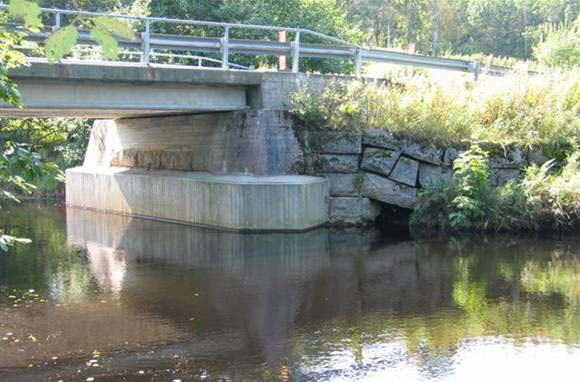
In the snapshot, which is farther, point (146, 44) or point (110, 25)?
point (146, 44)

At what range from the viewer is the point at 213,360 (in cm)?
752

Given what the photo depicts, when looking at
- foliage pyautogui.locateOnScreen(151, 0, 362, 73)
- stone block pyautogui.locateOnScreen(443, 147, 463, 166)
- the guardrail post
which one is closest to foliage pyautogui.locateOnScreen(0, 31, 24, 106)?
stone block pyautogui.locateOnScreen(443, 147, 463, 166)

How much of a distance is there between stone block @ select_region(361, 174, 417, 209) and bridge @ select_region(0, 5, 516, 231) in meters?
1.13

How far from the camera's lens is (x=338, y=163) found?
1834 cm

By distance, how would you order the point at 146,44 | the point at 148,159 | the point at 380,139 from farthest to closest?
1. the point at 148,159
2. the point at 380,139
3. the point at 146,44

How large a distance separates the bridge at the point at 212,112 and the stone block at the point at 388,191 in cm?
113

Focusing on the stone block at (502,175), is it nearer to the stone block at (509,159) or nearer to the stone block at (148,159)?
the stone block at (509,159)

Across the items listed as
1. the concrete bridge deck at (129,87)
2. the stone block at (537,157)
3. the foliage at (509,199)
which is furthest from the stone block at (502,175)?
the concrete bridge deck at (129,87)

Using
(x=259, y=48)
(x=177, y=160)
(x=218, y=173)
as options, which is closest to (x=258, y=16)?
(x=177, y=160)

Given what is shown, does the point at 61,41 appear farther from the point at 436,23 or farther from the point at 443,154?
the point at 436,23

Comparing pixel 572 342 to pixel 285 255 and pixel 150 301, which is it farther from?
pixel 285 255

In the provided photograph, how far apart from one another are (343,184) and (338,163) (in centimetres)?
55

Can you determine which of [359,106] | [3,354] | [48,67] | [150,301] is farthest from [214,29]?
[3,354]

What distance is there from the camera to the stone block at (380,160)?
18.1m
